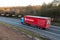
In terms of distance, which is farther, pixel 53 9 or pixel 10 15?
pixel 10 15

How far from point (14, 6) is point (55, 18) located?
3105 cm

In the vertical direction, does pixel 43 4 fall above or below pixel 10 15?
above

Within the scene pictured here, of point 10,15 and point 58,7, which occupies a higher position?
point 58,7

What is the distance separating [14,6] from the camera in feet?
246

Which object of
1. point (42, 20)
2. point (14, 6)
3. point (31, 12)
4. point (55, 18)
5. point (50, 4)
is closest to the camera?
point (42, 20)

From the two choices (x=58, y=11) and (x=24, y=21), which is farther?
(x=58, y=11)

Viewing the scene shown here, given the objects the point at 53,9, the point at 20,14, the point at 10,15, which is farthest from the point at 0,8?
the point at 53,9

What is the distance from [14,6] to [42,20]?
42006 millimetres

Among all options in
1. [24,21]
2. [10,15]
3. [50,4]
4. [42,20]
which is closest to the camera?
[42,20]

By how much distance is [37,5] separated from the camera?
6003 centimetres

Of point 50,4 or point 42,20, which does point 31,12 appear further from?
point 42,20

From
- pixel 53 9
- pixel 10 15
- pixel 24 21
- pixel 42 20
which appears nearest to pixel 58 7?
pixel 53 9

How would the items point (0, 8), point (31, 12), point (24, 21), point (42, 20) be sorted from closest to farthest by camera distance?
point (42, 20) < point (24, 21) < point (31, 12) < point (0, 8)

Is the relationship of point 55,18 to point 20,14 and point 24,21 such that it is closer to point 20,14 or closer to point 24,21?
point 24,21
